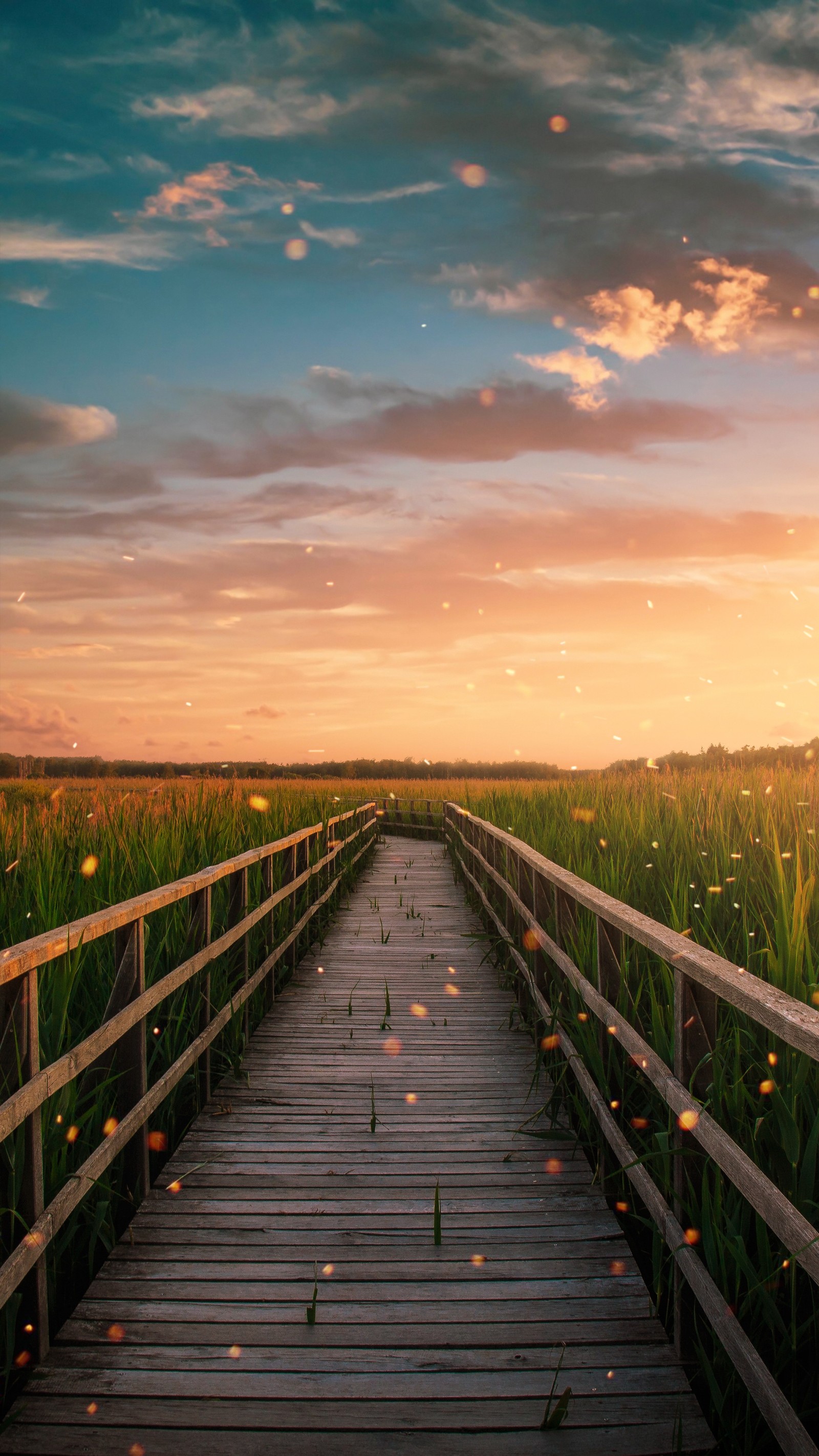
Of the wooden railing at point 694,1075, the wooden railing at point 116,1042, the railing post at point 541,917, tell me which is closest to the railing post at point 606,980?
the wooden railing at point 694,1075

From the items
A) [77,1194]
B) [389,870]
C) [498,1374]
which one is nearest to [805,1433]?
[498,1374]

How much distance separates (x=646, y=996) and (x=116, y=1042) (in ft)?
8.42

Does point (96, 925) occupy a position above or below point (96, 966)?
above

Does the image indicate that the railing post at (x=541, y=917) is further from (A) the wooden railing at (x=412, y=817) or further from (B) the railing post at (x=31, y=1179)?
(A) the wooden railing at (x=412, y=817)

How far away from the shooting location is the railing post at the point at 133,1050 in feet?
11.9

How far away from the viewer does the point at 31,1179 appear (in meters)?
2.75

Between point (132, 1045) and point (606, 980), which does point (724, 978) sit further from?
point (132, 1045)

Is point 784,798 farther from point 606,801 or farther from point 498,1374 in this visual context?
point 498,1374

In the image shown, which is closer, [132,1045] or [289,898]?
[132,1045]

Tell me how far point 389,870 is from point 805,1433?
660 inches

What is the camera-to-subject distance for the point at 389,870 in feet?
61.2

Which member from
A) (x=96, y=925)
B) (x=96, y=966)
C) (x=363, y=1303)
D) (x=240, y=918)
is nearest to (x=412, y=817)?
(x=240, y=918)

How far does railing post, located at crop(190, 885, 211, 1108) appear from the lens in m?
4.93

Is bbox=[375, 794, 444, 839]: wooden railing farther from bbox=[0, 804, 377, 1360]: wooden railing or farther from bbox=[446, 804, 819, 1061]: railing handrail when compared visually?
bbox=[446, 804, 819, 1061]: railing handrail
